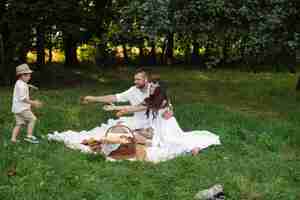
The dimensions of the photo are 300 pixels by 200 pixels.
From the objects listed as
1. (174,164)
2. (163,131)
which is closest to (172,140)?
(163,131)

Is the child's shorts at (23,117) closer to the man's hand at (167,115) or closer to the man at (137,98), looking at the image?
the man at (137,98)

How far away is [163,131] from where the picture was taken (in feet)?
30.8

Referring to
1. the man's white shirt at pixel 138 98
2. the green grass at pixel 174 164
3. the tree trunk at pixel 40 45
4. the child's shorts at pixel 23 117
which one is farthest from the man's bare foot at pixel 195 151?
the tree trunk at pixel 40 45

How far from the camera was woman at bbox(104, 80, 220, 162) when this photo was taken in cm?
895

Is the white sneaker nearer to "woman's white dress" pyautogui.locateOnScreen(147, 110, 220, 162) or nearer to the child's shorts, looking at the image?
the child's shorts

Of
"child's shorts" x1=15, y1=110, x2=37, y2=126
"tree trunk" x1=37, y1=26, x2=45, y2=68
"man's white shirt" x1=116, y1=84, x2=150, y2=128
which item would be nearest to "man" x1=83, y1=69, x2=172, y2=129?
"man's white shirt" x1=116, y1=84, x2=150, y2=128

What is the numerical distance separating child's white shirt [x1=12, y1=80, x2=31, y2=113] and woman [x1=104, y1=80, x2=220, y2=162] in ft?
4.53

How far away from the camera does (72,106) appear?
1308 centimetres

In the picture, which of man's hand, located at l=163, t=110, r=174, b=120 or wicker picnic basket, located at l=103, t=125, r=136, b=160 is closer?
wicker picnic basket, located at l=103, t=125, r=136, b=160

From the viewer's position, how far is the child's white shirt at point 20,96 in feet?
28.3

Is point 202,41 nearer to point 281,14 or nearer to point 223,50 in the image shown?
point 223,50

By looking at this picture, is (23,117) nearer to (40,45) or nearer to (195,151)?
(195,151)

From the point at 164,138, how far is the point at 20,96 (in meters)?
2.59

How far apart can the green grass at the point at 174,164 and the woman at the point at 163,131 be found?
0.99 feet
